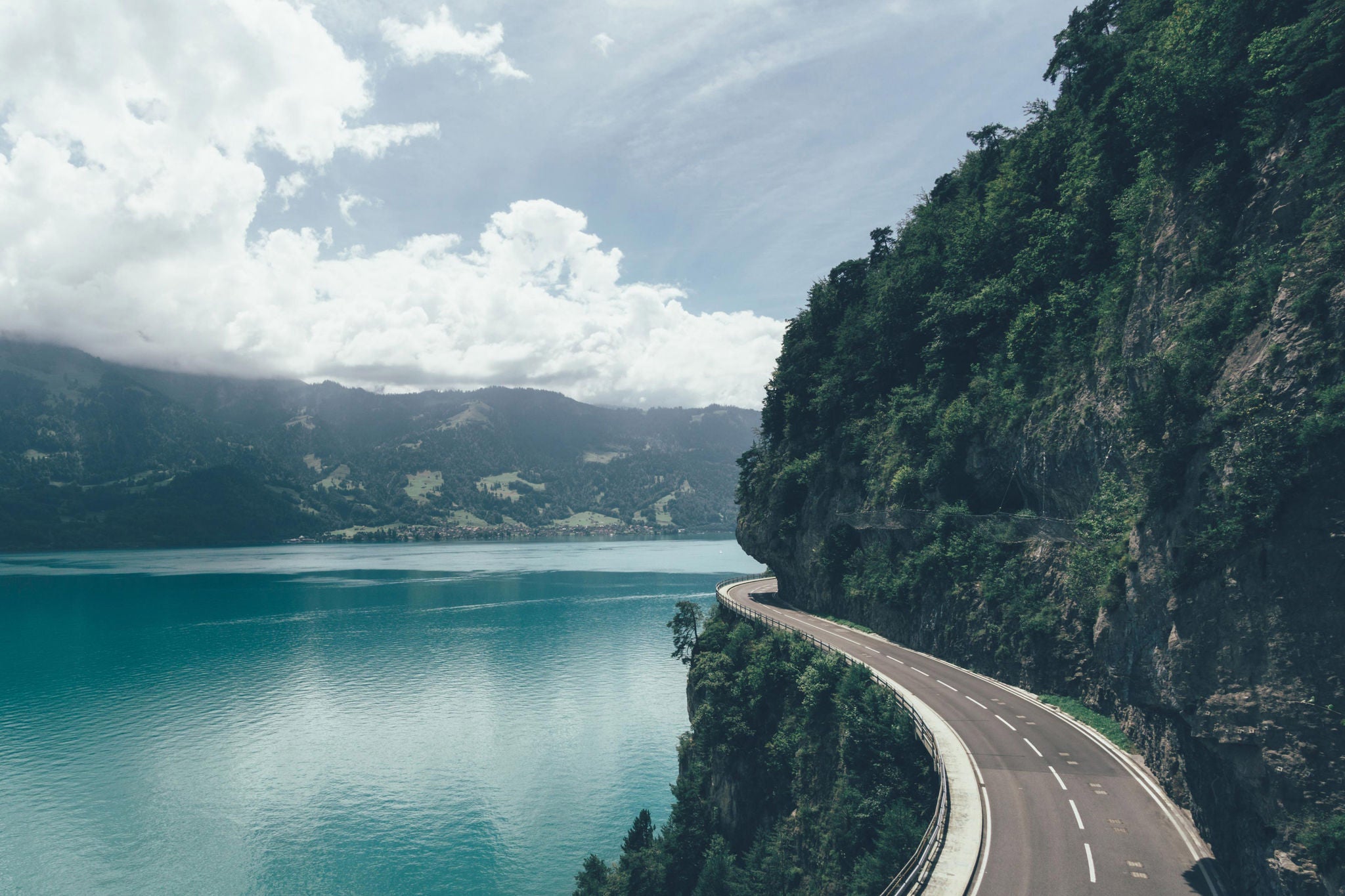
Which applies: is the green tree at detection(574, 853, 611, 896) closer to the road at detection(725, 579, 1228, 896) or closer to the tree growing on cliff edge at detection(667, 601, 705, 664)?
the tree growing on cliff edge at detection(667, 601, 705, 664)

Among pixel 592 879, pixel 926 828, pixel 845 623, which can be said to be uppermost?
pixel 845 623

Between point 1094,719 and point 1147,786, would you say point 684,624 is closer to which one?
point 1094,719

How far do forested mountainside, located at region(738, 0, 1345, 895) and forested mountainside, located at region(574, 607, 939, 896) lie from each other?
11604mm

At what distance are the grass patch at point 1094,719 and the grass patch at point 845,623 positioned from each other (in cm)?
1893

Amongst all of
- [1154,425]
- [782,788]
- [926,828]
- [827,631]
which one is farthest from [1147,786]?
[827,631]

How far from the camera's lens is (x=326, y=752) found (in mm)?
69625

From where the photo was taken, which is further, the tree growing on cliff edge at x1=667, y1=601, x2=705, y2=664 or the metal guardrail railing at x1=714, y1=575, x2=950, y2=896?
the tree growing on cliff edge at x1=667, y1=601, x2=705, y2=664

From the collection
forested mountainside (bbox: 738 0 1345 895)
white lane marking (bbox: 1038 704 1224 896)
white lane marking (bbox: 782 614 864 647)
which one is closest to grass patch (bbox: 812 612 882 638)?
forested mountainside (bbox: 738 0 1345 895)

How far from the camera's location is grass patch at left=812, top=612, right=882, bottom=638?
193 ft

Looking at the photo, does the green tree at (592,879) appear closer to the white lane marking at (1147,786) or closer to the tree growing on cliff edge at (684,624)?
the tree growing on cliff edge at (684,624)

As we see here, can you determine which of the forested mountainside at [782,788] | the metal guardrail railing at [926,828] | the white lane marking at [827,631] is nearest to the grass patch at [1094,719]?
the metal guardrail railing at [926,828]

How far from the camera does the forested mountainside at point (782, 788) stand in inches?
1320

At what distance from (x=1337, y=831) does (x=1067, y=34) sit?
70194 mm

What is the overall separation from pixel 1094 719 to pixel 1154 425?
20362mm
